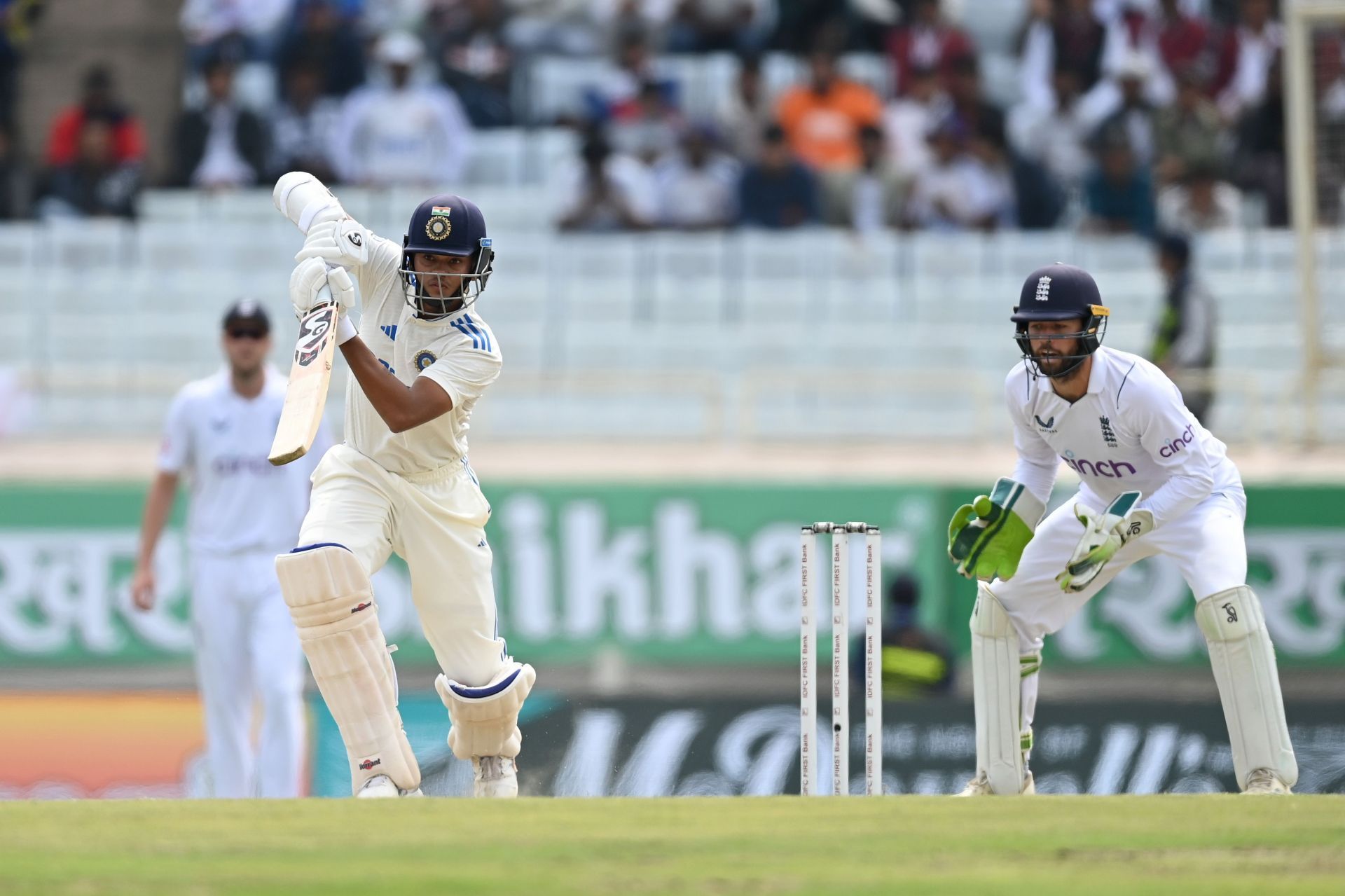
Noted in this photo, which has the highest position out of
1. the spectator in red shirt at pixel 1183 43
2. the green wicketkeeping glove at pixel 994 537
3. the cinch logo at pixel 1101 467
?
the spectator in red shirt at pixel 1183 43

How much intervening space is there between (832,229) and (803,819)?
816 cm

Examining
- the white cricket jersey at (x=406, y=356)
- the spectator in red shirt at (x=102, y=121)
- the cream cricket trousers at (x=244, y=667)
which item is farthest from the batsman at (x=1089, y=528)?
the spectator in red shirt at (x=102, y=121)

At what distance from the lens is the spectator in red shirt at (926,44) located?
43.5 ft

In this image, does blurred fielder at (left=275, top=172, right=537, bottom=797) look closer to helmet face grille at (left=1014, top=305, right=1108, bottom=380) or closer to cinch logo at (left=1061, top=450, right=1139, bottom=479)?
helmet face grille at (left=1014, top=305, right=1108, bottom=380)

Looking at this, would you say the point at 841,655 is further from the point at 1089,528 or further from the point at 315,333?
the point at 315,333

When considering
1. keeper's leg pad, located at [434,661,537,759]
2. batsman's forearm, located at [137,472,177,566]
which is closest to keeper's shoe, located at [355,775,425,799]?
keeper's leg pad, located at [434,661,537,759]

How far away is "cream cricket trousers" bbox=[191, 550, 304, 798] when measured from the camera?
7.29 meters

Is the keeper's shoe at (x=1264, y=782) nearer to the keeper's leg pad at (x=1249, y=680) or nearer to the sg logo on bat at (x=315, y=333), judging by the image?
the keeper's leg pad at (x=1249, y=680)

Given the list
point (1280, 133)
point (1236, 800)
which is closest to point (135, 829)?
point (1236, 800)

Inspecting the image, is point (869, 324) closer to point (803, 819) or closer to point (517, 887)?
point (803, 819)

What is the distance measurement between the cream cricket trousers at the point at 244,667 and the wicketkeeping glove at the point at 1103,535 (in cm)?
295

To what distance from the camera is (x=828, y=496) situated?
32.0ft

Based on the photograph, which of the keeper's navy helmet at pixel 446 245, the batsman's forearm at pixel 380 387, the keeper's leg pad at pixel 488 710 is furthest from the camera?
the keeper's leg pad at pixel 488 710

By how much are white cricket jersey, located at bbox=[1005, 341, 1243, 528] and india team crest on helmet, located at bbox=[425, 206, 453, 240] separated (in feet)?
5.60
